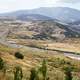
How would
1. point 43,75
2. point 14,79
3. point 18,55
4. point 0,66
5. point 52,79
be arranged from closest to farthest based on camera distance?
point 43,75 → point 14,79 → point 0,66 → point 52,79 → point 18,55

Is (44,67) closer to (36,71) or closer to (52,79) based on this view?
(36,71)

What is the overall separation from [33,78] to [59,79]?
30.4m

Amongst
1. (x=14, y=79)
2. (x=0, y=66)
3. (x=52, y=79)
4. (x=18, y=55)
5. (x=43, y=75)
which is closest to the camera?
(x=43, y=75)

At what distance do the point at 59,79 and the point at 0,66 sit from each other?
64.9ft

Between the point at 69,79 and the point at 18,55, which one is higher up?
the point at 69,79

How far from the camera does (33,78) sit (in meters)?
49.8

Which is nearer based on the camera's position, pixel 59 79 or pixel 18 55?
pixel 59 79

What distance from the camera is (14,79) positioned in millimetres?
51281

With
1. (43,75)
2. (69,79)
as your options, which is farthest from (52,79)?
(43,75)

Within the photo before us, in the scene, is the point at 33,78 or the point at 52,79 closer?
the point at 33,78

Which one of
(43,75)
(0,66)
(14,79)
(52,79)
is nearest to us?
(43,75)

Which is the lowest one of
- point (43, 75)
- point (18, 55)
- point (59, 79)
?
point (18, 55)

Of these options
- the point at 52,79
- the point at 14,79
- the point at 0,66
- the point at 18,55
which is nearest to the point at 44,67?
the point at 14,79

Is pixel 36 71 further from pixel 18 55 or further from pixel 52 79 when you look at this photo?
pixel 18 55
